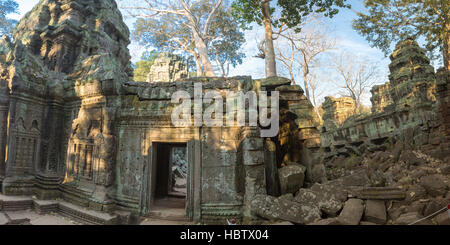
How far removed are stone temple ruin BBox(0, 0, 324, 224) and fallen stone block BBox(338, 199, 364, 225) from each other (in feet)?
4.21

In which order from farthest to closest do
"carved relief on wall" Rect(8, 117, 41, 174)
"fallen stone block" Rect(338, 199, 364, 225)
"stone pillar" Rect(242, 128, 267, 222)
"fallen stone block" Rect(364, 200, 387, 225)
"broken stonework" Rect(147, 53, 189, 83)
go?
"broken stonework" Rect(147, 53, 189, 83), "carved relief on wall" Rect(8, 117, 41, 174), "stone pillar" Rect(242, 128, 267, 222), "fallen stone block" Rect(364, 200, 387, 225), "fallen stone block" Rect(338, 199, 364, 225)

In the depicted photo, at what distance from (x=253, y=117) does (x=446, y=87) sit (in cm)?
678

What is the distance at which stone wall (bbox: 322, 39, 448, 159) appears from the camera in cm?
827

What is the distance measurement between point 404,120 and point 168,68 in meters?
15.2

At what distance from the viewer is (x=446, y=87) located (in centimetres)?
710

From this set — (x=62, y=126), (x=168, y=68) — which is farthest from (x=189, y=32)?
(x=62, y=126)

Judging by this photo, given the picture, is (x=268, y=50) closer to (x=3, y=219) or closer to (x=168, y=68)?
(x=168, y=68)

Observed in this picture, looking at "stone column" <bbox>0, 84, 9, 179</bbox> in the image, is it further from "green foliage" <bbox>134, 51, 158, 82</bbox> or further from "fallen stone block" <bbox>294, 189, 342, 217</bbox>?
"green foliage" <bbox>134, 51, 158, 82</bbox>

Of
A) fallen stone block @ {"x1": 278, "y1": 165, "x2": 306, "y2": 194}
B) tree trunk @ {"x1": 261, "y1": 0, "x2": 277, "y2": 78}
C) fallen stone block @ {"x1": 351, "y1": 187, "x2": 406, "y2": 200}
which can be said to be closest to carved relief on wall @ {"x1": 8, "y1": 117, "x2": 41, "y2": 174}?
fallen stone block @ {"x1": 278, "y1": 165, "x2": 306, "y2": 194}

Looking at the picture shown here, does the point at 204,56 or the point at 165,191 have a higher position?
the point at 204,56

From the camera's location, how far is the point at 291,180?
205 inches

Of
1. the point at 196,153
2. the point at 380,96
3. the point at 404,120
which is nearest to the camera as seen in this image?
the point at 196,153

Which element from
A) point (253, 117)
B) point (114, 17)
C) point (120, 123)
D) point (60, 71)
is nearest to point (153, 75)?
point (114, 17)

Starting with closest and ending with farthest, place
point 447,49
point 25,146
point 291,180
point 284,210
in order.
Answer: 1. point 284,210
2. point 291,180
3. point 25,146
4. point 447,49
